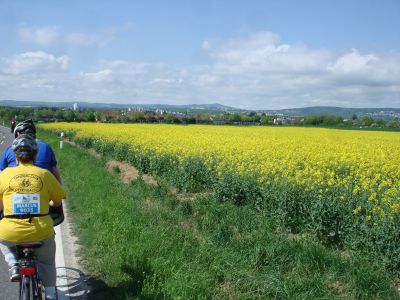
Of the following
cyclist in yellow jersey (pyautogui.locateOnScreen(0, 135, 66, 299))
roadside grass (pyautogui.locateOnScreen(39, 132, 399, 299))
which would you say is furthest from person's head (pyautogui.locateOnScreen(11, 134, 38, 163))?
roadside grass (pyautogui.locateOnScreen(39, 132, 399, 299))

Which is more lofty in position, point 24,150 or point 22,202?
point 24,150

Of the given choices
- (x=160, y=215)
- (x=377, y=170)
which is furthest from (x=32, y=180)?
(x=377, y=170)

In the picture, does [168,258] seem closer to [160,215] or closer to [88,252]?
[88,252]

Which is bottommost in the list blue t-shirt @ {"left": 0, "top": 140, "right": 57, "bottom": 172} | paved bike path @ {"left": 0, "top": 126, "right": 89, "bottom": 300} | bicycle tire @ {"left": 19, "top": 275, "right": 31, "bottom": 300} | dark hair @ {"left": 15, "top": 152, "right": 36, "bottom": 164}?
paved bike path @ {"left": 0, "top": 126, "right": 89, "bottom": 300}

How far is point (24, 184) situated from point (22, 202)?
0.53 feet

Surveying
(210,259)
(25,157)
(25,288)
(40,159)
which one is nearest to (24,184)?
(25,157)

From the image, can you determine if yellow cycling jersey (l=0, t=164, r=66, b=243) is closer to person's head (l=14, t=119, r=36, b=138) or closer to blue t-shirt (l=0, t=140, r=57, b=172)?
blue t-shirt (l=0, t=140, r=57, b=172)

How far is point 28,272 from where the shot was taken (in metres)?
3.79

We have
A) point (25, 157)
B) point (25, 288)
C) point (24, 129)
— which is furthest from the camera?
point (24, 129)

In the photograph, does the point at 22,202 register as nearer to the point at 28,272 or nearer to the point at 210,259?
the point at 28,272

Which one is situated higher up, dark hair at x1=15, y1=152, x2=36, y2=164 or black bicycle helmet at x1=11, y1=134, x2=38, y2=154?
black bicycle helmet at x1=11, y1=134, x2=38, y2=154

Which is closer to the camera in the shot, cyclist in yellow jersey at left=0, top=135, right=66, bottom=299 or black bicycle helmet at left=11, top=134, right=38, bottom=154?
cyclist in yellow jersey at left=0, top=135, right=66, bottom=299

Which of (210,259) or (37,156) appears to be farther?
(210,259)

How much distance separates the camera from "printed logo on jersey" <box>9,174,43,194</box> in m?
3.84
